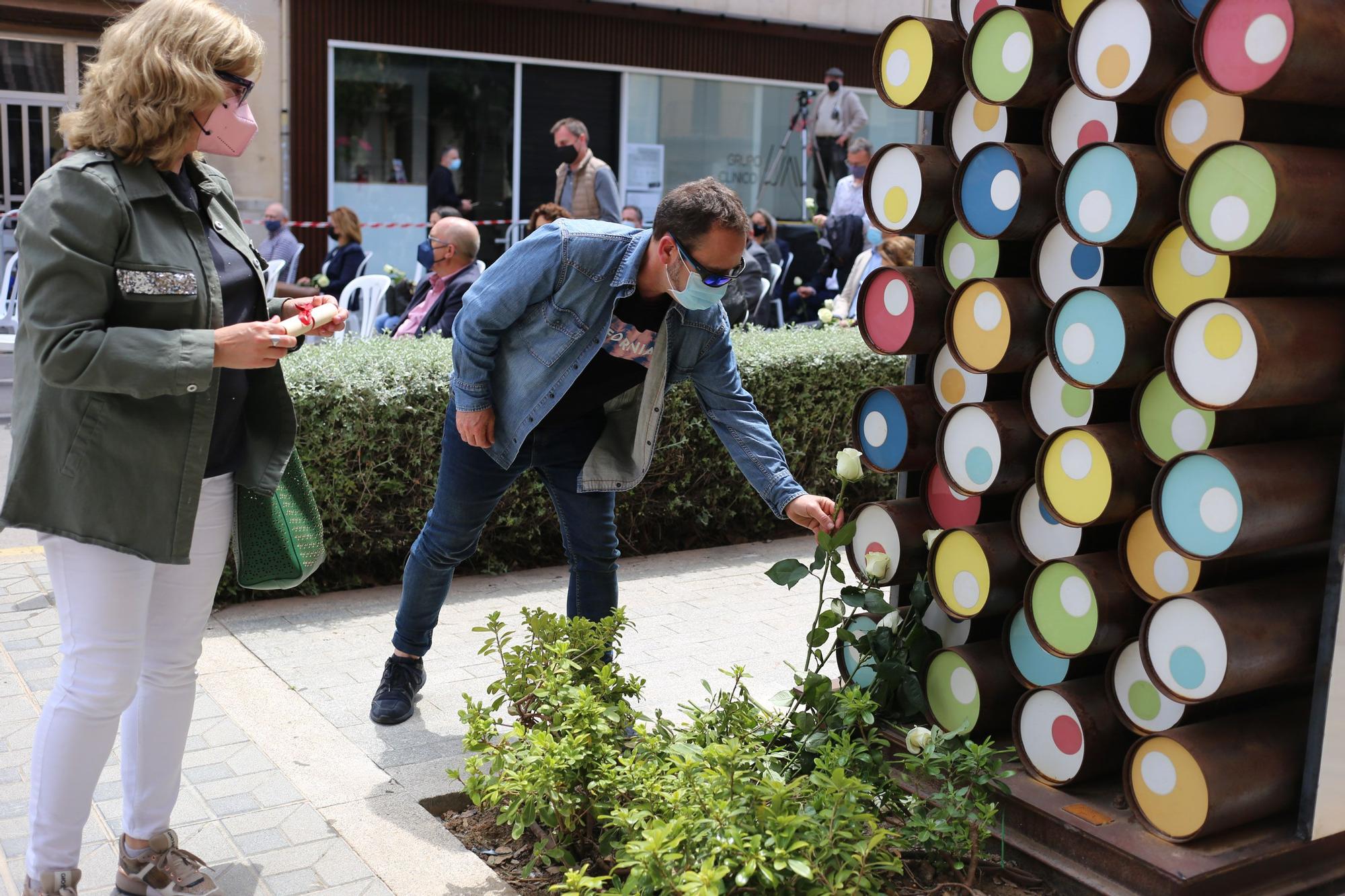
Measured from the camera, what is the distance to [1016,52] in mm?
2961

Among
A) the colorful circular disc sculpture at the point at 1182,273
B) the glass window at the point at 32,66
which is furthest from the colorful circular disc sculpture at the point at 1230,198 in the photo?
the glass window at the point at 32,66

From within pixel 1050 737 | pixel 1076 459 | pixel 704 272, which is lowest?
pixel 1050 737

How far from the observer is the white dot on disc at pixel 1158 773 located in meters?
2.82

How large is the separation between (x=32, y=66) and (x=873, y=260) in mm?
10436

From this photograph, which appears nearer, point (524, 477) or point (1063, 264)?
point (1063, 264)

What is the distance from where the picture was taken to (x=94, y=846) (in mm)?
3088

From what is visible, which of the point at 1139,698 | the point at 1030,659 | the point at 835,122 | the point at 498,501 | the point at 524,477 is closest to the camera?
the point at 1139,698

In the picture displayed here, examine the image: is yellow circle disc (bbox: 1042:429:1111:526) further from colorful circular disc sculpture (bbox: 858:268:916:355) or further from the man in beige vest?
the man in beige vest

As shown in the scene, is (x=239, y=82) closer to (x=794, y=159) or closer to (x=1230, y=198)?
(x=1230, y=198)

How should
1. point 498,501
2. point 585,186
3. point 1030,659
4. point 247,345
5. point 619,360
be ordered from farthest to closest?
point 585,186 → point 498,501 → point 619,360 → point 1030,659 → point 247,345

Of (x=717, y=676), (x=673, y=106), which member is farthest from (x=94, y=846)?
(x=673, y=106)

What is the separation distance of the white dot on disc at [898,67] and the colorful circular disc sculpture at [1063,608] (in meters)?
1.29

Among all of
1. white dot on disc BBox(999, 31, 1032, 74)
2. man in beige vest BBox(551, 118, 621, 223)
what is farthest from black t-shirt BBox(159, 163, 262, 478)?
man in beige vest BBox(551, 118, 621, 223)

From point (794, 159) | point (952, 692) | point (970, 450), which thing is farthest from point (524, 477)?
point (794, 159)
